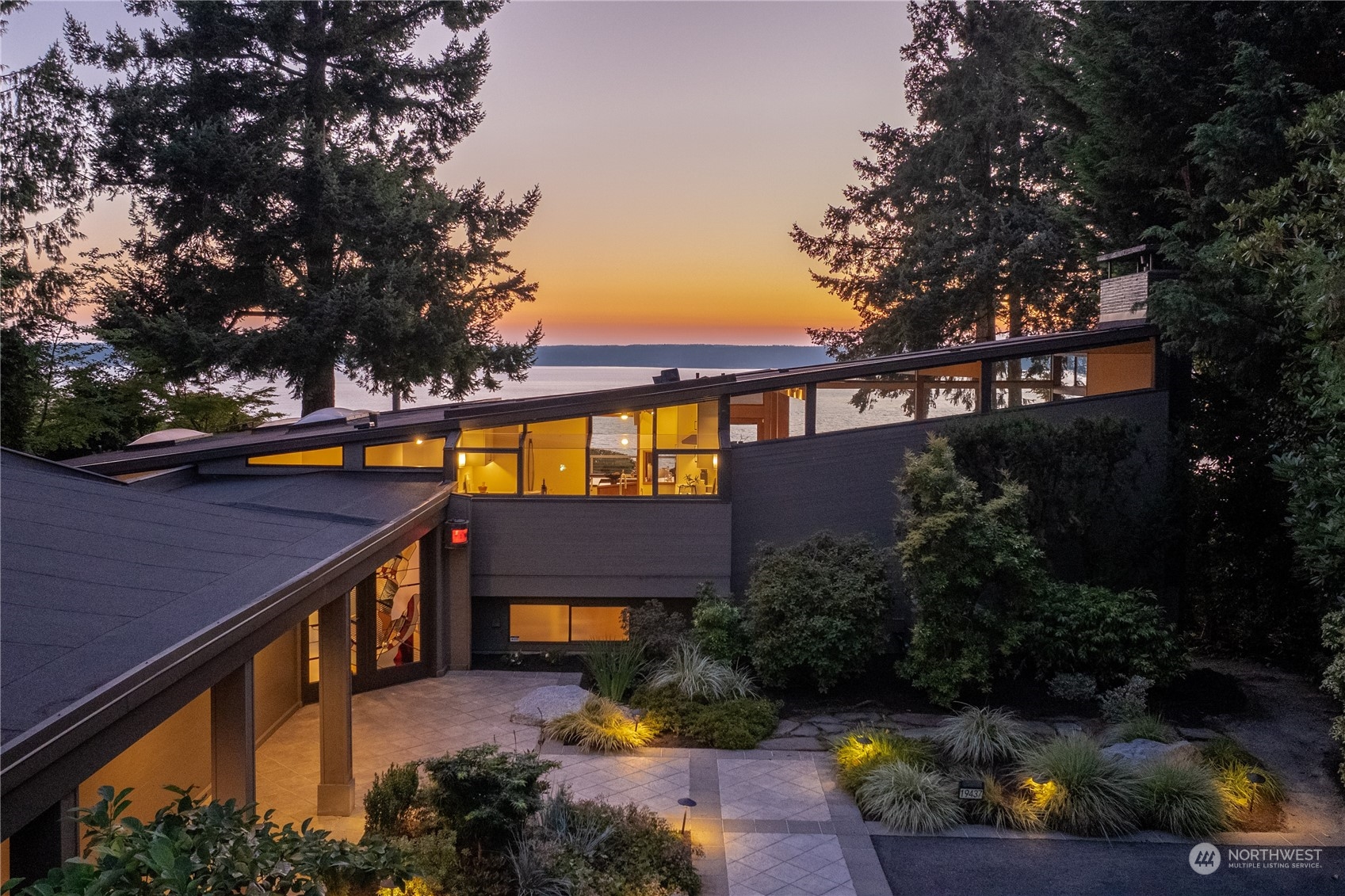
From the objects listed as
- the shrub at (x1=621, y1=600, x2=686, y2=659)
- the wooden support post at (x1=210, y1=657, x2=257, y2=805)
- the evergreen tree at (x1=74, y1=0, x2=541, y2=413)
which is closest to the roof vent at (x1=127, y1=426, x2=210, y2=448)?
the evergreen tree at (x1=74, y1=0, x2=541, y2=413)

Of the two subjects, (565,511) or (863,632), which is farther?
(565,511)

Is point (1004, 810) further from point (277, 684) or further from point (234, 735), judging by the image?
point (277, 684)

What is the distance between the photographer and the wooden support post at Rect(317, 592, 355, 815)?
344 inches

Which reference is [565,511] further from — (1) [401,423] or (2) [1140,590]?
(2) [1140,590]

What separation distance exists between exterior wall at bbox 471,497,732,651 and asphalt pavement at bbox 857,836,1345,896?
6299 mm

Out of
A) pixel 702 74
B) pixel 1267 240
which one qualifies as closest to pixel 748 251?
pixel 702 74

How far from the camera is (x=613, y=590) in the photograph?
14.3 m

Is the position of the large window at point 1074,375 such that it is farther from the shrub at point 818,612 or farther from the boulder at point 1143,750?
the boulder at point 1143,750

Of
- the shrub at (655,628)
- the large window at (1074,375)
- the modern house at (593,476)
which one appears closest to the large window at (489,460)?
the modern house at (593,476)

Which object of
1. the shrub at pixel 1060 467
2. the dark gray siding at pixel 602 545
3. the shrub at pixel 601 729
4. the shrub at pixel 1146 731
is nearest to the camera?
the shrub at pixel 1146 731

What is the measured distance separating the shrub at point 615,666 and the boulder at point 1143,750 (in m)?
5.57

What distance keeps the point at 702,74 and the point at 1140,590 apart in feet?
42.5

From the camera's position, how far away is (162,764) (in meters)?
7.77

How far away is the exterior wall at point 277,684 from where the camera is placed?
10602mm
